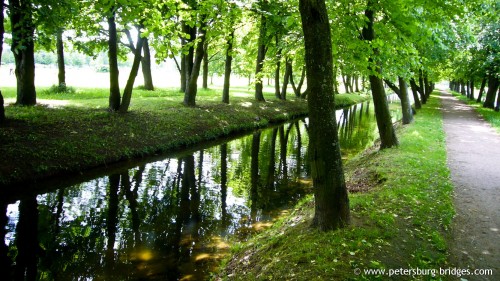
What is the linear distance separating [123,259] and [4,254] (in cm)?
251

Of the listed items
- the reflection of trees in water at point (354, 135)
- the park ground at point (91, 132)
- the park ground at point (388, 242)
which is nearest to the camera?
the park ground at point (388, 242)

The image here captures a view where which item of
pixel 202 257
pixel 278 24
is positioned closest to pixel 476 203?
pixel 202 257

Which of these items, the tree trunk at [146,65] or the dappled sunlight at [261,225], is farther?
the tree trunk at [146,65]

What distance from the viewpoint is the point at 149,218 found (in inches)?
401

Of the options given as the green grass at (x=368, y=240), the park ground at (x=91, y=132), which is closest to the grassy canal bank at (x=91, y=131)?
the park ground at (x=91, y=132)

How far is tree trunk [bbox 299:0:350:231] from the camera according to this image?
20.3ft

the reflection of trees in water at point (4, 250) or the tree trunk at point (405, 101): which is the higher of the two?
the tree trunk at point (405, 101)

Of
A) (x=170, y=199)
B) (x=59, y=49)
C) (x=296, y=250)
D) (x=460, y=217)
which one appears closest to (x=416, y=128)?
(x=460, y=217)

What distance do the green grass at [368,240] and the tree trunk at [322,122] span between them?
0.43m

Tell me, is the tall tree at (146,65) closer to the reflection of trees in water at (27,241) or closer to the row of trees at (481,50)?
the reflection of trees in water at (27,241)

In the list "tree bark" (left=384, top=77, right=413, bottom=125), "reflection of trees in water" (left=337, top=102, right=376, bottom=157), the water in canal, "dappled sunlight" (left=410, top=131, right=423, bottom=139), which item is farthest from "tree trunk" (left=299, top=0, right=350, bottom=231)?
"tree bark" (left=384, top=77, right=413, bottom=125)

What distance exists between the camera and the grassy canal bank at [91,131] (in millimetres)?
11969

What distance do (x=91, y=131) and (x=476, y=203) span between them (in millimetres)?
13792

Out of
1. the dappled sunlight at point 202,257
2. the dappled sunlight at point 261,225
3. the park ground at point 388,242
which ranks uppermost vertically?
the park ground at point 388,242
